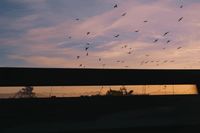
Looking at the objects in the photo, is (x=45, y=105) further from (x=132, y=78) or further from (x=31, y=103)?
(x=132, y=78)

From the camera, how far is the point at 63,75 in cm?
723

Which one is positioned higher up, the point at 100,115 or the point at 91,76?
the point at 91,76

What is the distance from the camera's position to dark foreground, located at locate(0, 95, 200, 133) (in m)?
5.36

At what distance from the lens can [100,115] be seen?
20.1 ft

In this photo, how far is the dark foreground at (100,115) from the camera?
5.36 metres

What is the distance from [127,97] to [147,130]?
5.60 ft

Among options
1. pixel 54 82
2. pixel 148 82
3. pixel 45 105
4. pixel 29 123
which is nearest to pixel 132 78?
pixel 148 82

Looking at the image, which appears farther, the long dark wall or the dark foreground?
the long dark wall

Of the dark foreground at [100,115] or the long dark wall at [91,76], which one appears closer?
the dark foreground at [100,115]

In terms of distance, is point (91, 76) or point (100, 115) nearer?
point (100, 115)

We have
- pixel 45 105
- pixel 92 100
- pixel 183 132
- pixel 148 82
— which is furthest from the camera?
pixel 148 82

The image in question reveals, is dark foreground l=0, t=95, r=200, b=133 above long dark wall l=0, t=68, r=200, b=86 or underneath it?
underneath

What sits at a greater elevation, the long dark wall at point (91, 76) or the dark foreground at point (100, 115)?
the long dark wall at point (91, 76)

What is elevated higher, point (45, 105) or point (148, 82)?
point (148, 82)
